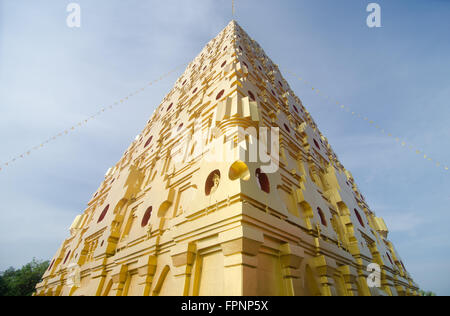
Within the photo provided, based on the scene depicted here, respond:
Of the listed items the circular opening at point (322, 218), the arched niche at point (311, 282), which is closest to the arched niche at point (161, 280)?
the arched niche at point (311, 282)

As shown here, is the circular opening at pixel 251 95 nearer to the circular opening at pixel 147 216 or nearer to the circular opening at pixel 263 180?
the circular opening at pixel 263 180

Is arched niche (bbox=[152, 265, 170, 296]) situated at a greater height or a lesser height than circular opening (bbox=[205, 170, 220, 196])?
lesser

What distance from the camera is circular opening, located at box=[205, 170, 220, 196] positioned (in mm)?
4900

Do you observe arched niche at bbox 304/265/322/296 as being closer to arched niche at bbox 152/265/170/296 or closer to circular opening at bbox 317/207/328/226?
circular opening at bbox 317/207/328/226

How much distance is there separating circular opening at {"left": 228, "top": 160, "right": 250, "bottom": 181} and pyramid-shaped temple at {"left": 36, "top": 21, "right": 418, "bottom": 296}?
3 cm

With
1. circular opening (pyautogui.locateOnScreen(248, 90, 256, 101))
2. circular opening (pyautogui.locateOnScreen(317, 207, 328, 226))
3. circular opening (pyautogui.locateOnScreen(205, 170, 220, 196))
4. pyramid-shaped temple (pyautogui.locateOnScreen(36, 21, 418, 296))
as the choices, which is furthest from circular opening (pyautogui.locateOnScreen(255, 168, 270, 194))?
circular opening (pyautogui.locateOnScreen(248, 90, 256, 101))

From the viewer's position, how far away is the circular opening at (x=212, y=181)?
4.90 m

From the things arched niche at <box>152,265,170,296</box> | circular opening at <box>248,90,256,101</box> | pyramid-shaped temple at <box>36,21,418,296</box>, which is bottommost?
arched niche at <box>152,265,170,296</box>

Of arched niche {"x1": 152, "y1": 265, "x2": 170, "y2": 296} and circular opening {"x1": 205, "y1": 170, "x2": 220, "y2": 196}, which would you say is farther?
circular opening {"x1": 205, "y1": 170, "x2": 220, "y2": 196}

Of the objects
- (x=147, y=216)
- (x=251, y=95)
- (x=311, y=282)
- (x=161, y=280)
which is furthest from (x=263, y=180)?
(x=147, y=216)

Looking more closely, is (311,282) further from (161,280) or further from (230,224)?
(161,280)

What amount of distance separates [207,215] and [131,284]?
3.57 m
